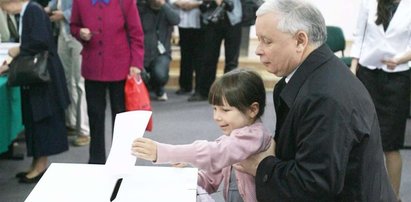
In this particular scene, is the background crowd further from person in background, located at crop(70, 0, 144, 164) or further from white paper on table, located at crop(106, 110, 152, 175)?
white paper on table, located at crop(106, 110, 152, 175)

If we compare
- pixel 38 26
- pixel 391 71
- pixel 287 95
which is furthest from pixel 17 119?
pixel 287 95

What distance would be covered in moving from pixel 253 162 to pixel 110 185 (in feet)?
1.37

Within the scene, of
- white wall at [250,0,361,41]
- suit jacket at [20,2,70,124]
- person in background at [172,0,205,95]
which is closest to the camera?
suit jacket at [20,2,70,124]

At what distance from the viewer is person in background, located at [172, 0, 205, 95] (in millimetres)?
5355

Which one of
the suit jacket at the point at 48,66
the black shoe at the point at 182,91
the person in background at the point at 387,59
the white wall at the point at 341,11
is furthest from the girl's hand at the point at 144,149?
the white wall at the point at 341,11

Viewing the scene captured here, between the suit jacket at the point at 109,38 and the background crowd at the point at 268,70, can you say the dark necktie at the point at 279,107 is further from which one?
the suit jacket at the point at 109,38

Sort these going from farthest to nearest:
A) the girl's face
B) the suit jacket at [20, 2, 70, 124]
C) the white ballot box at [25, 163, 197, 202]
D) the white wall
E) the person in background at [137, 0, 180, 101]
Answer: the white wall < the person in background at [137, 0, 180, 101] < the suit jacket at [20, 2, 70, 124] < the girl's face < the white ballot box at [25, 163, 197, 202]

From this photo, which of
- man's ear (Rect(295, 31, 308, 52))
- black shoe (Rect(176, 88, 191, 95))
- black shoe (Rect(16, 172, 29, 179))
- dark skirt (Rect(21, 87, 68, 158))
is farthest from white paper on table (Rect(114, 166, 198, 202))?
black shoe (Rect(176, 88, 191, 95))

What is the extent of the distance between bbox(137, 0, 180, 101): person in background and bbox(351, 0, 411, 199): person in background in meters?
2.39

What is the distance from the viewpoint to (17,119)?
3746 mm

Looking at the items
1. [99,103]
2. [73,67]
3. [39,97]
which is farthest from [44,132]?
[73,67]

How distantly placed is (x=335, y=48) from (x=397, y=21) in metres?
2.30

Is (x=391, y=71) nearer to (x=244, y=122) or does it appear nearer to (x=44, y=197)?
(x=244, y=122)

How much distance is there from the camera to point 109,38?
332cm
